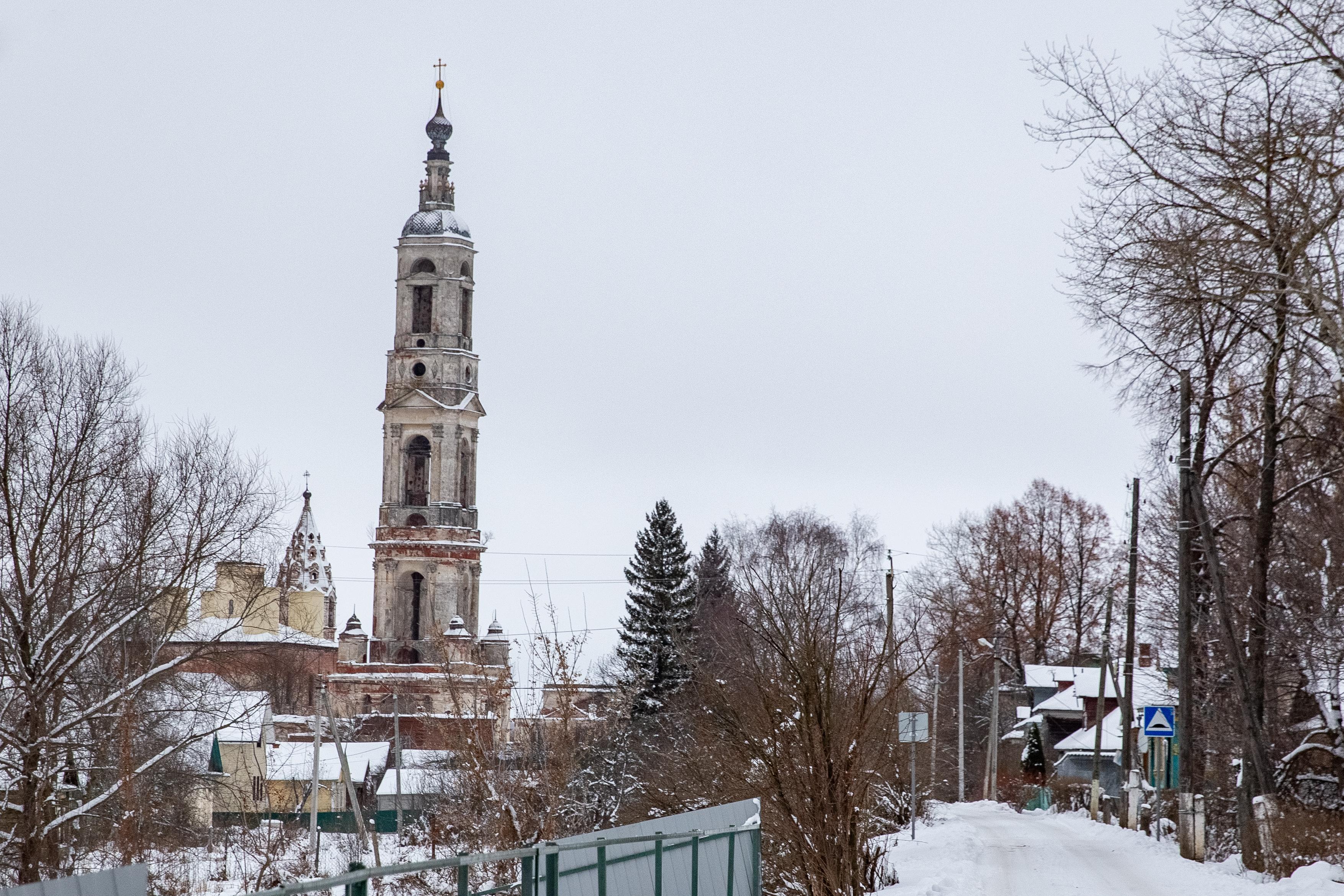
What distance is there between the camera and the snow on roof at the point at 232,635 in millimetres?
31547

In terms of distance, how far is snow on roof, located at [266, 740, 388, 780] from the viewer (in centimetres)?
6981

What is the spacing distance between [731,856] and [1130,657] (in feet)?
70.8

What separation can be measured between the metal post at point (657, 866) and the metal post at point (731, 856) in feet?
7.41

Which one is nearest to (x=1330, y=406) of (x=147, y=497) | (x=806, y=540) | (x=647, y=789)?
(x=647, y=789)

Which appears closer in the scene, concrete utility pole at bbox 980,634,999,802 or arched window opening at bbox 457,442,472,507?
concrete utility pole at bbox 980,634,999,802

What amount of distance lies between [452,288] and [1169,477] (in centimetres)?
5431

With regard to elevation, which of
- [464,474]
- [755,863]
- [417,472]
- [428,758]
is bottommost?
[428,758]

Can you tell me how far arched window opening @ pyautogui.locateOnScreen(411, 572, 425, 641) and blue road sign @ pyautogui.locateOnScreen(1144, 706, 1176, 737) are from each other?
2372 inches

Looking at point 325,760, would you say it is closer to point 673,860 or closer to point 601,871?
point 673,860

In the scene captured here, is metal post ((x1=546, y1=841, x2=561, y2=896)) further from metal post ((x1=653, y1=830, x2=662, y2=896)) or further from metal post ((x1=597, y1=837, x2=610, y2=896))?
metal post ((x1=653, y1=830, x2=662, y2=896))

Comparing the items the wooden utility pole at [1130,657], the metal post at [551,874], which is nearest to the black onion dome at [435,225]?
the wooden utility pole at [1130,657]

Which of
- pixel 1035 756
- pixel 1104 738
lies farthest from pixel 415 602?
pixel 1104 738

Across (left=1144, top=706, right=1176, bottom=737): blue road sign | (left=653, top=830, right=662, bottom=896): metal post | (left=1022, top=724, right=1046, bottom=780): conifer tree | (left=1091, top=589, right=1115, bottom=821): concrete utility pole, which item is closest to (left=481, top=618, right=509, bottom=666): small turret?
(left=1022, top=724, right=1046, bottom=780): conifer tree

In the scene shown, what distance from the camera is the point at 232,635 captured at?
76.4 m
